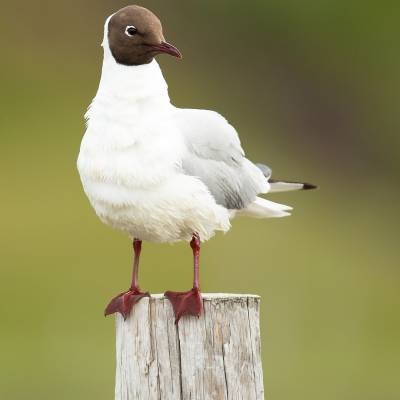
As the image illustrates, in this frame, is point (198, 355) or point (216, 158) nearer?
point (198, 355)

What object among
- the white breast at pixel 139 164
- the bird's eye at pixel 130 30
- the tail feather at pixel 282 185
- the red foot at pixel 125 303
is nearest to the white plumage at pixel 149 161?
the white breast at pixel 139 164

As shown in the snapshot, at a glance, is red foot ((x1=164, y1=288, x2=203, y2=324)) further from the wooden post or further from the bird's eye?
the bird's eye

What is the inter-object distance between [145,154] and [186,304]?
19.7 inches

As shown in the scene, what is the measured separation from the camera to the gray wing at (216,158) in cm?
442

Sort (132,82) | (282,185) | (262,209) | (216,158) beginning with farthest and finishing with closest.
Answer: (282,185)
(262,209)
(216,158)
(132,82)

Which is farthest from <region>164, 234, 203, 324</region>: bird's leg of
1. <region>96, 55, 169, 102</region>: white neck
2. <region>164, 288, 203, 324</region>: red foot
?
<region>96, 55, 169, 102</region>: white neck

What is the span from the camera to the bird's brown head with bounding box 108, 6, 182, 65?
14.1ft

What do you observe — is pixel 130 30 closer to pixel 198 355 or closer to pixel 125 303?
pixel 125 303

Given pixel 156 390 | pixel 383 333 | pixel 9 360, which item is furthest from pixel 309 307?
pixel 156 390

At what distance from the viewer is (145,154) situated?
426 cm

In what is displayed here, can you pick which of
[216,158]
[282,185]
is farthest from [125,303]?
[282,185]

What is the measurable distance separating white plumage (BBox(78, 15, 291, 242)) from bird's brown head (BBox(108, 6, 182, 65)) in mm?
33

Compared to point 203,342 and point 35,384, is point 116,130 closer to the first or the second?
point 203,342

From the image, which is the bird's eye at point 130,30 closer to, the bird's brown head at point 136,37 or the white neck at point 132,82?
the bird's brown head at point 136,37
